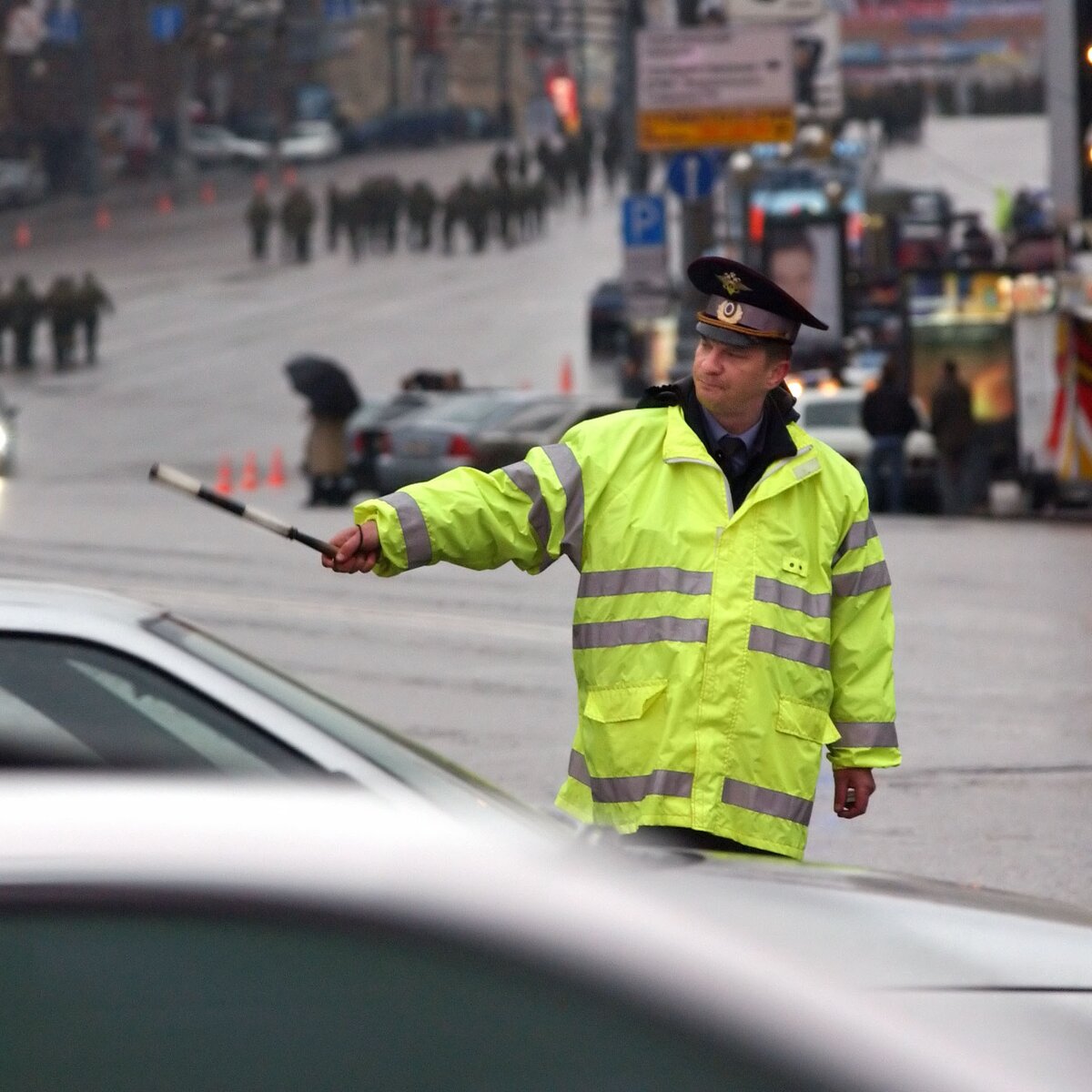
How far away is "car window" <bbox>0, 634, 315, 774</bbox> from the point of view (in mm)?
3000

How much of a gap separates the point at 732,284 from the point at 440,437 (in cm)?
2052

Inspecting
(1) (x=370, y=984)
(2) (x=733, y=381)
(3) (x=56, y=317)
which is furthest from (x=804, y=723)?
(3) (x=56, y=317)

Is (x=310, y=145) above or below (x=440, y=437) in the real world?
above

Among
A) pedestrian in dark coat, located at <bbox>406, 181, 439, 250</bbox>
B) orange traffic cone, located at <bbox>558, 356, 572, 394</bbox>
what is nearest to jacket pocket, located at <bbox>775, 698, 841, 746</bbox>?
orange traffic cone, located at <bbox>558, 356, 572, 394</bbox>

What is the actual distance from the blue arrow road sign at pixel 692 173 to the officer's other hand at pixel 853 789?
20390 mm

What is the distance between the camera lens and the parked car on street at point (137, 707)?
3014 mm

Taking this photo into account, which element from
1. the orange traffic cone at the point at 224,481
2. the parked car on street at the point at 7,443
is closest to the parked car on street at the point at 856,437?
the orange traffic cone at the point at 224,481

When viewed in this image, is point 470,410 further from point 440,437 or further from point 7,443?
point 7,443

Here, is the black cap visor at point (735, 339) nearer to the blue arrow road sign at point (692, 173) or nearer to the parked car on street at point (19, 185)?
the blue arrow road sign at point (692, 173)

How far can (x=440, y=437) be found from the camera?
24891mm

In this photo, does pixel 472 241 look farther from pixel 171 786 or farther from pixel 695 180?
pixel 171 786

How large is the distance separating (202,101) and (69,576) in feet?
243

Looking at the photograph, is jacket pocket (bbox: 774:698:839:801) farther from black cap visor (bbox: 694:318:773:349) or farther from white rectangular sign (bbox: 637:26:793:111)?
white rectangular sign (bbox: 637:26:793:111)

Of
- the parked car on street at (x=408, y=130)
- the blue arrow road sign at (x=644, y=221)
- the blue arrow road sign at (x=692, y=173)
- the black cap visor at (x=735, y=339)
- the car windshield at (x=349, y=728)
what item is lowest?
the car windshield at (x=349, y=728)
